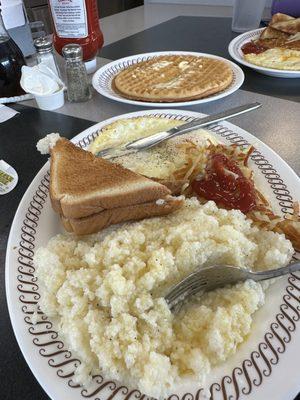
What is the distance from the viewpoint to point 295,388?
0.66 meters

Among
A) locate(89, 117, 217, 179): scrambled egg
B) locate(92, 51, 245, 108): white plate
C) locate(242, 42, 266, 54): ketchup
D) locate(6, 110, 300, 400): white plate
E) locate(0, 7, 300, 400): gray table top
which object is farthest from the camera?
locate(242, 42, 266, 54): ketchup

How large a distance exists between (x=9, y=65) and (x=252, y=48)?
158 cm

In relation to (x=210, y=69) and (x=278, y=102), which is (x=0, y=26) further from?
(x=278, y=102)

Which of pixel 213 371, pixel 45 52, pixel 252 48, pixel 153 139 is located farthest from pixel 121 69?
pixel 213 371

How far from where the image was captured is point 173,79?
198cm

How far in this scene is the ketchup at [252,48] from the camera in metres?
2.24

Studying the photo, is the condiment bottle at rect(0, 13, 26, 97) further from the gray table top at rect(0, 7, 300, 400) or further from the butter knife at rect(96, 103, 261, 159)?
the butter knife at rect(96, 103, 261, 159)

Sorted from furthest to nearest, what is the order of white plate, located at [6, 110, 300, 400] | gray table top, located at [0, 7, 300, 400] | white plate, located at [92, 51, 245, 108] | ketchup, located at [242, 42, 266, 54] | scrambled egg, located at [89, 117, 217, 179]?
ketchup, located at [242, 42, 266, 54], white plate, located at [92, 51, 245, 108], gray table top, located at [0, 7, 300, 400], scrambled egg, located at [89, 117, 217, 179], white plate, located at [6, 110, 300, 400]

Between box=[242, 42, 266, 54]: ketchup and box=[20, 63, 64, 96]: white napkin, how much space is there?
4.28ft

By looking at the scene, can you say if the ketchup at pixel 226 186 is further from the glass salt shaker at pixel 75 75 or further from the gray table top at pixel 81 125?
the glass salt shaker at pixel 75 75

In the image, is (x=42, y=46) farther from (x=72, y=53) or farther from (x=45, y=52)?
(x=72, y=53)

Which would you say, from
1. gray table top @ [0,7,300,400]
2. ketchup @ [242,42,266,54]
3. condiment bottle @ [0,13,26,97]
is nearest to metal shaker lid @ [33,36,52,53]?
condiment bottle @ [0,13,26,97]

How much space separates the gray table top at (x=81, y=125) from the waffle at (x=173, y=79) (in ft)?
0.29

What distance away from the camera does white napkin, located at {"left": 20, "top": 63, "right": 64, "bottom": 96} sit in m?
1.78
